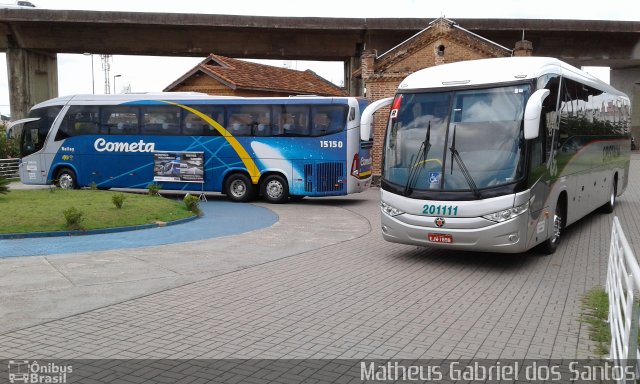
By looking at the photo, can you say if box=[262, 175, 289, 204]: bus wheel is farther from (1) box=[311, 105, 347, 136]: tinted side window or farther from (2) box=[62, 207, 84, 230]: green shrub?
(2) box=[62, 207, 84, 230]: green shrub

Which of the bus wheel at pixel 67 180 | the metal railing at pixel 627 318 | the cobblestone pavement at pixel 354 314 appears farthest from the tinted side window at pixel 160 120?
the metal railing at pixel 627 318

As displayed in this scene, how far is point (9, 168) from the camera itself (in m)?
29.5

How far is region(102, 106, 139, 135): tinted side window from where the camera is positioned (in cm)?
2109

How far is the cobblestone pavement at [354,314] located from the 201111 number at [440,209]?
0.94 m

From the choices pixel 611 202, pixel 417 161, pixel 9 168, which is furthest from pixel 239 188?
pixel 9 168

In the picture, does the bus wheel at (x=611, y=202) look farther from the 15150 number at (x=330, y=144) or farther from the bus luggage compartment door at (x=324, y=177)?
the 15150 number at (x=330, y=144)

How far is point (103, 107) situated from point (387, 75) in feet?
35.8

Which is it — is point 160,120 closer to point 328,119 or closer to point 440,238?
point 328,119

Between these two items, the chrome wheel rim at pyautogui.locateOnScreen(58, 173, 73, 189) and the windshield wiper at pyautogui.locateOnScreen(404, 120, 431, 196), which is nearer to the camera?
the windshield wiper at pyautogui.locateOnScreen(404, 120, 431, 196)

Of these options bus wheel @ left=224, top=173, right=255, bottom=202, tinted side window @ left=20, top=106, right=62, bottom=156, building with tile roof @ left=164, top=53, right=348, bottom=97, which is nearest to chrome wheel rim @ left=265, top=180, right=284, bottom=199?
bus wheel @ left=224, top=173, right=255, bottom=202

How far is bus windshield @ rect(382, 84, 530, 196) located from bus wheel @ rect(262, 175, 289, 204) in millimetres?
10063

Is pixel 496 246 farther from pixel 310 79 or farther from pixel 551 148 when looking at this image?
pixel 310 79

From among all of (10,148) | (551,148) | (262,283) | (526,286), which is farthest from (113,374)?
(10,148)

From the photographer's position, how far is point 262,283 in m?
8.67
